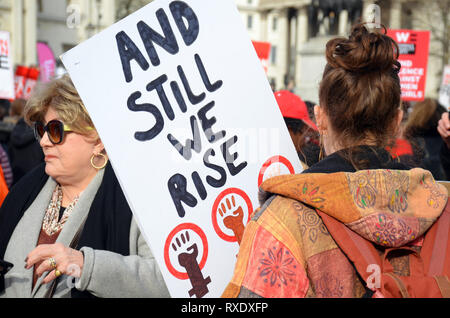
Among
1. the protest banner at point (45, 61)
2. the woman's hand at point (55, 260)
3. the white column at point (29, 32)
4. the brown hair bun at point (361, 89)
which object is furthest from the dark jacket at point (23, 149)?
the white column at point (29, 32)

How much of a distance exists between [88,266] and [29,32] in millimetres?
40122

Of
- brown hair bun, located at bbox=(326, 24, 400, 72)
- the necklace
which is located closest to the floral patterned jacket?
brown hair bun, located at bbox=(326, 24, 400, 72)

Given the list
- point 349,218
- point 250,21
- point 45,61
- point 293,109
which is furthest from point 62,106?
point 250,21

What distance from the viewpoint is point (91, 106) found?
6.04ft

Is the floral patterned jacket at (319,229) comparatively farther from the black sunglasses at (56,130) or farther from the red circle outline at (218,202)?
the black sunglasses at (56,130)

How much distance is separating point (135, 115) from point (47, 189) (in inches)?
38.9

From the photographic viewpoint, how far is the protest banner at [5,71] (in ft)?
25.6

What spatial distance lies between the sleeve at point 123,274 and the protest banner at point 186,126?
401mm

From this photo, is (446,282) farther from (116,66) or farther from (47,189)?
(47,189)

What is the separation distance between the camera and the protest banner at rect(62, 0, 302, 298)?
1.84m

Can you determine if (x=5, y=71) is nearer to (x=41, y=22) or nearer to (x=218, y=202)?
(x=218, y=202)

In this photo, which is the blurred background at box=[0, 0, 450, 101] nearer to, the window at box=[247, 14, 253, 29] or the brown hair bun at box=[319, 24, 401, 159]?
the brown hair bun at box=[319, 24, 401, 159]

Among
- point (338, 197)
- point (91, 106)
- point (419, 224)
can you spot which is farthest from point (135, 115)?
point (419, 224)

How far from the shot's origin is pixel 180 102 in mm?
1939
